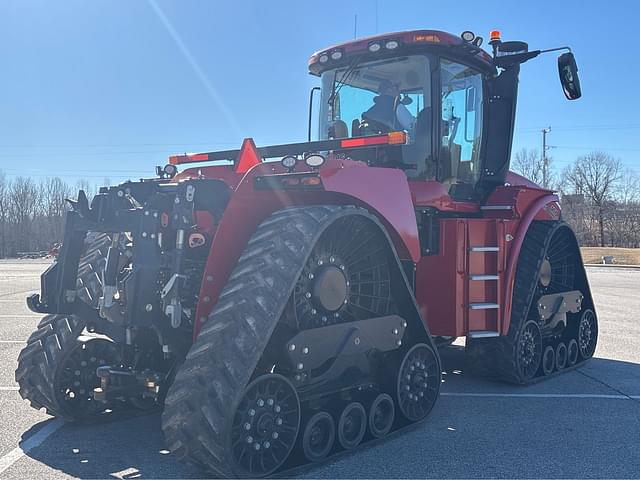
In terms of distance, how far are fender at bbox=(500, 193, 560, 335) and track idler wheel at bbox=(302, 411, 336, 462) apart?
254 cm

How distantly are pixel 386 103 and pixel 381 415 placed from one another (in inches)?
115

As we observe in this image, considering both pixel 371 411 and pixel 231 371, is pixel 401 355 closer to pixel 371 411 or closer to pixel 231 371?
pixel 371 411

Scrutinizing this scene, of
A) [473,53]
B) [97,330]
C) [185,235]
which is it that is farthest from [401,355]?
[473,53]

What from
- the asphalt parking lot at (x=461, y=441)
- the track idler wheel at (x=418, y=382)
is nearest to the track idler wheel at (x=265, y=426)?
the asphalt parking lot at (x=461, y=441)

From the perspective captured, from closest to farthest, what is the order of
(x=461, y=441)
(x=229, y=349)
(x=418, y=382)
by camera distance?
(x=229, y=349), (x=461, y=441), (x=418, y=382)

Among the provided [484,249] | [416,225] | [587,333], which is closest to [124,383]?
[416,225]

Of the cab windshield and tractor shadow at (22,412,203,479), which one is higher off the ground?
the cab windshield

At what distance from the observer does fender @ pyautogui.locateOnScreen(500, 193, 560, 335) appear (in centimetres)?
593

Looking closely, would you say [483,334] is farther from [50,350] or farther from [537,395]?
[50,350]

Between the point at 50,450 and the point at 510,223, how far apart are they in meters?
4.53

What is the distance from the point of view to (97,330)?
4355 mm

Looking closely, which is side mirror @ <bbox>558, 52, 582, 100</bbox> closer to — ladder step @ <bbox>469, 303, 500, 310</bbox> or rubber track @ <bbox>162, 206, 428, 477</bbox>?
ladder step @ <bbox>469, 303, 500, 310</bbox>

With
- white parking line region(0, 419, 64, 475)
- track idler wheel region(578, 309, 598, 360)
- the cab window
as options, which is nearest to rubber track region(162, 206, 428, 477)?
white parking line region(0, 419, 64, 475)

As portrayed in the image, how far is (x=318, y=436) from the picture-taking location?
13.0 ft
